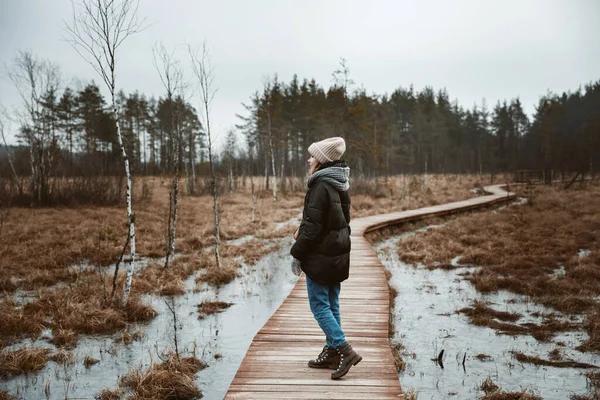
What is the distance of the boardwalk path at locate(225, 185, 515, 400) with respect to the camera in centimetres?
336

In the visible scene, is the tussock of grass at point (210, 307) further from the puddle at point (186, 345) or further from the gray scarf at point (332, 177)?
the gray scarf at point (332, 177)

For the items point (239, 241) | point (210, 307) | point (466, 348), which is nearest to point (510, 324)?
point (466, 348)

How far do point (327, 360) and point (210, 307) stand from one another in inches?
173

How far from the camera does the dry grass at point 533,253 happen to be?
7652 mm

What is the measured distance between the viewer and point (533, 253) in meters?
11.0

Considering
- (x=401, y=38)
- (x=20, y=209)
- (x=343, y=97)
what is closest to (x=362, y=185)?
(x=343, y=97)

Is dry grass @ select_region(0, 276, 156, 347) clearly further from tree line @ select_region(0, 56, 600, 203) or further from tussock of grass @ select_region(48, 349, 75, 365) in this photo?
tree line @ select_region(0, 56, 600, 203)

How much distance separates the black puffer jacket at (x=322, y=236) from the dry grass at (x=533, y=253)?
4275 mm

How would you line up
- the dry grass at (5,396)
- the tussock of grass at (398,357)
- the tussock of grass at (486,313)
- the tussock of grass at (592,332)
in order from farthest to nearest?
the tussock of grass at (486,313), the tussock of grass at (592,332), the tussock of grass at (398,357), the dry grass at (5,396)

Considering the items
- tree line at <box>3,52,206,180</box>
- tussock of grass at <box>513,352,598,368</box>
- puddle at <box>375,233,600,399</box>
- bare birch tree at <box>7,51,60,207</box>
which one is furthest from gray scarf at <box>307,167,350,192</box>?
bare birch tree at <box>7,51,60,207</box>

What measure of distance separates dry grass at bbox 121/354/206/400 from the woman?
6.51 ft

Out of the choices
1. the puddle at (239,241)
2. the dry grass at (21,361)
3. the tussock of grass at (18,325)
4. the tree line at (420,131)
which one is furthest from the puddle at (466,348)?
the tree line at (420,131)

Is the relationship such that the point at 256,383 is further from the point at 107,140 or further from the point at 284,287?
the point at 107,140

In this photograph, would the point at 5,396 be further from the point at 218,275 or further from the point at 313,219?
the point at 218,275
